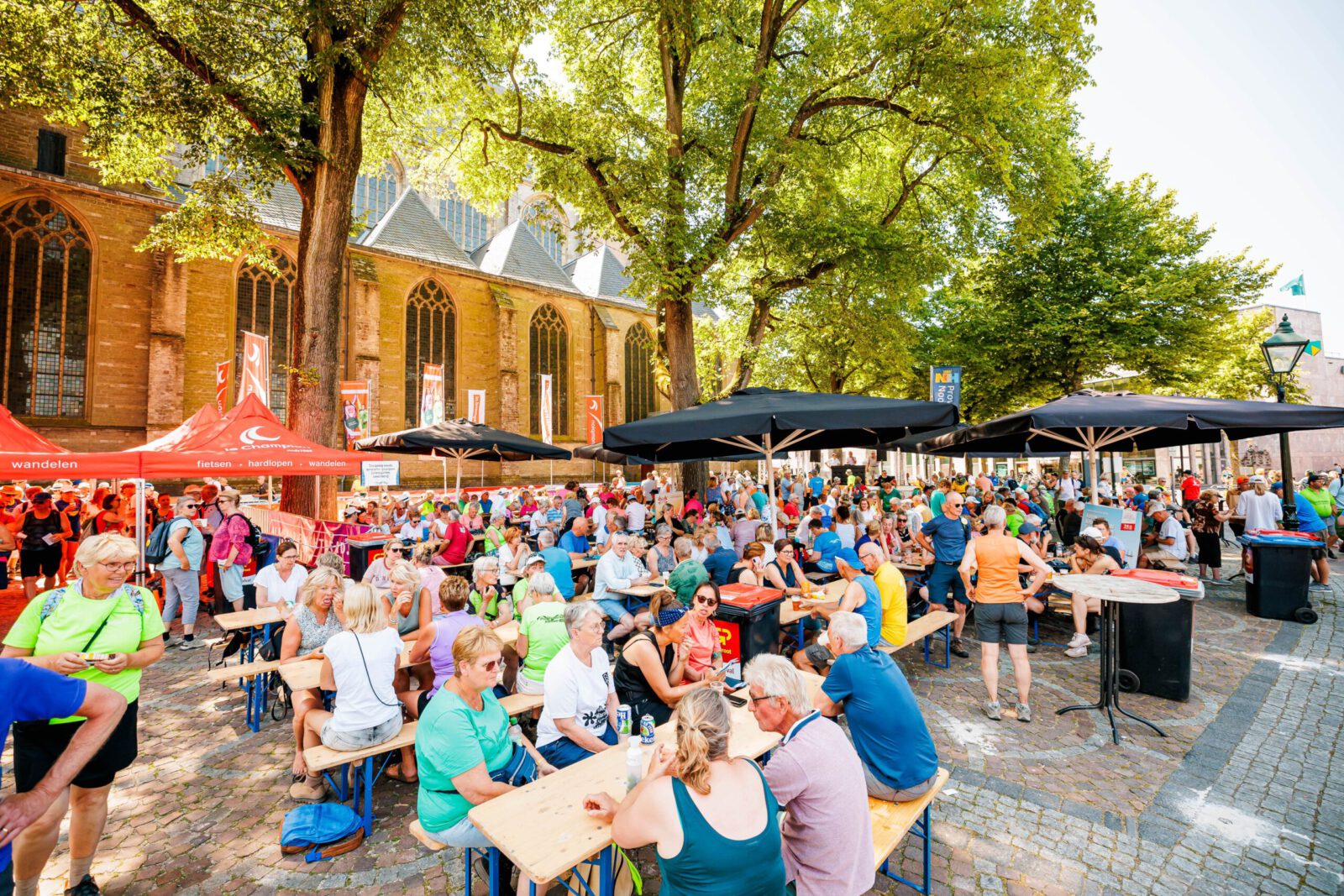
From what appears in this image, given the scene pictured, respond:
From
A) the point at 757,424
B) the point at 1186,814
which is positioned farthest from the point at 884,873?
the point at 757,424

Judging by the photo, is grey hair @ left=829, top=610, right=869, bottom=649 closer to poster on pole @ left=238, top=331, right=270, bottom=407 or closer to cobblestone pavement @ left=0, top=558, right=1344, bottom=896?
cobblestone pavement @ left=0, top=558, right=1344, bottom=896

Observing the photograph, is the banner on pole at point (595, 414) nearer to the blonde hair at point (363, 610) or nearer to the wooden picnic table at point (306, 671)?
the wooden picnic table at point (306, 671)

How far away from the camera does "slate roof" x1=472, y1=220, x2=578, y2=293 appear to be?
30.5m

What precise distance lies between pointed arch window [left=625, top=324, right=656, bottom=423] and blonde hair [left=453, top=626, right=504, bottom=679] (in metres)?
30.8

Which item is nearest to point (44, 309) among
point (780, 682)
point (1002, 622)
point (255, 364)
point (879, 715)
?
point (255, 364)

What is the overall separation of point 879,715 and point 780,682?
2.97 feet

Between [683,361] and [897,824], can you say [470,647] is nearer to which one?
[897,824]

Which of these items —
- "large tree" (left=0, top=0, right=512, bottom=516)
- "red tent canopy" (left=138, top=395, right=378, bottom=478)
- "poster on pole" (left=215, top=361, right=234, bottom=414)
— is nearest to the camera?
"red tent canopy" (left=138, top=395, right=378, bottom=478)

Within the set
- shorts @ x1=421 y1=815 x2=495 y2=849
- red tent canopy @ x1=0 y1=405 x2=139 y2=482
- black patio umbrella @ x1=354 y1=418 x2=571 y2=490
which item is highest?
black patio umbrella @ x1=354 y1=418 x2=571 y2=490

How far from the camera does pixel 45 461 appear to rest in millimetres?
6133

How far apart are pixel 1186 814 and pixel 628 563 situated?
5.08m

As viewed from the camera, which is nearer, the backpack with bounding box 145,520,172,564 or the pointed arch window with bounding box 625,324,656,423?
the backpack with bounding box 145,520,172,564

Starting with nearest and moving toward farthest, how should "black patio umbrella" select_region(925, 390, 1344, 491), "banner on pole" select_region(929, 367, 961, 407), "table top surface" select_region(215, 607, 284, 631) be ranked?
"table top surface" select_region(215, 607, 284, 631) < "black patio umbrella" select_region(925, 390, 1344, 491) < "banner on pole" select_region(929, 367, 961, 407)

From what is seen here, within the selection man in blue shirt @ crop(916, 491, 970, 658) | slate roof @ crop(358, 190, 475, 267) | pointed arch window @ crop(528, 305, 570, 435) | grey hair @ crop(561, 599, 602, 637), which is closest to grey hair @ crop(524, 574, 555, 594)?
grey hair @ crop(561, 599, 602, 637)
